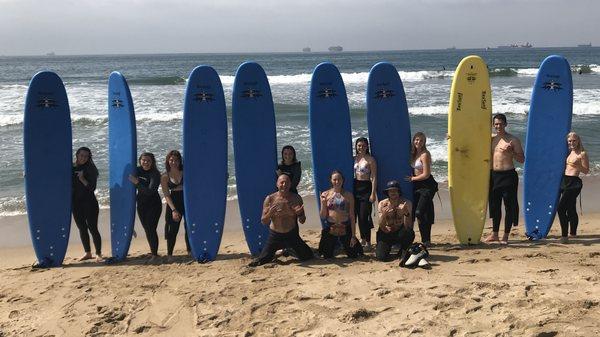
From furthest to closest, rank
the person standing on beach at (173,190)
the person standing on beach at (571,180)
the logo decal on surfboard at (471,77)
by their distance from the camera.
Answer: the logo decal on surfboard at (471,77) → the person standing on beach at (571,180) → the person standing on beach at (173,190)

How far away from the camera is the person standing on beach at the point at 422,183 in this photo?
16.8 feet

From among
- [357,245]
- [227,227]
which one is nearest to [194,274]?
[357,245]

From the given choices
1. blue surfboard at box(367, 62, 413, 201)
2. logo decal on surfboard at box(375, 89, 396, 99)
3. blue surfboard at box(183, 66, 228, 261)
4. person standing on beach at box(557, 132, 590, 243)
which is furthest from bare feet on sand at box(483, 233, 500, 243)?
blue surfboard at box(183, 66, 228, 261)

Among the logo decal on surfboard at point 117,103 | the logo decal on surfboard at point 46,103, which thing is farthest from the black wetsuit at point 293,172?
the logo decal on surfboard at point 46,103

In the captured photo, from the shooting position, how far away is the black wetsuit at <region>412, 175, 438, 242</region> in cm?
512

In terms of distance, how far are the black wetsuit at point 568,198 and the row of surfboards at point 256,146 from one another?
4.5 inches

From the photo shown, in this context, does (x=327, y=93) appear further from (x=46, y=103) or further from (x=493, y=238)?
(x=46, y=103)

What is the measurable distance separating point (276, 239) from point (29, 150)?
7.96ft

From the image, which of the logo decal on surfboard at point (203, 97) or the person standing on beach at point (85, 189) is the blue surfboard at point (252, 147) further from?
the person standing on beach at point (85, 189)

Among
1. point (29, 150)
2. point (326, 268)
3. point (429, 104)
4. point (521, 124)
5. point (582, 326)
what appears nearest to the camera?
point (582, 326)

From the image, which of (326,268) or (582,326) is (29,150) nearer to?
(326,268)

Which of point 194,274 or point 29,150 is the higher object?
point 29,150

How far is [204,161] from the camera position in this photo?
5.27 metres

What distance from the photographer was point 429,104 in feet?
62.0
